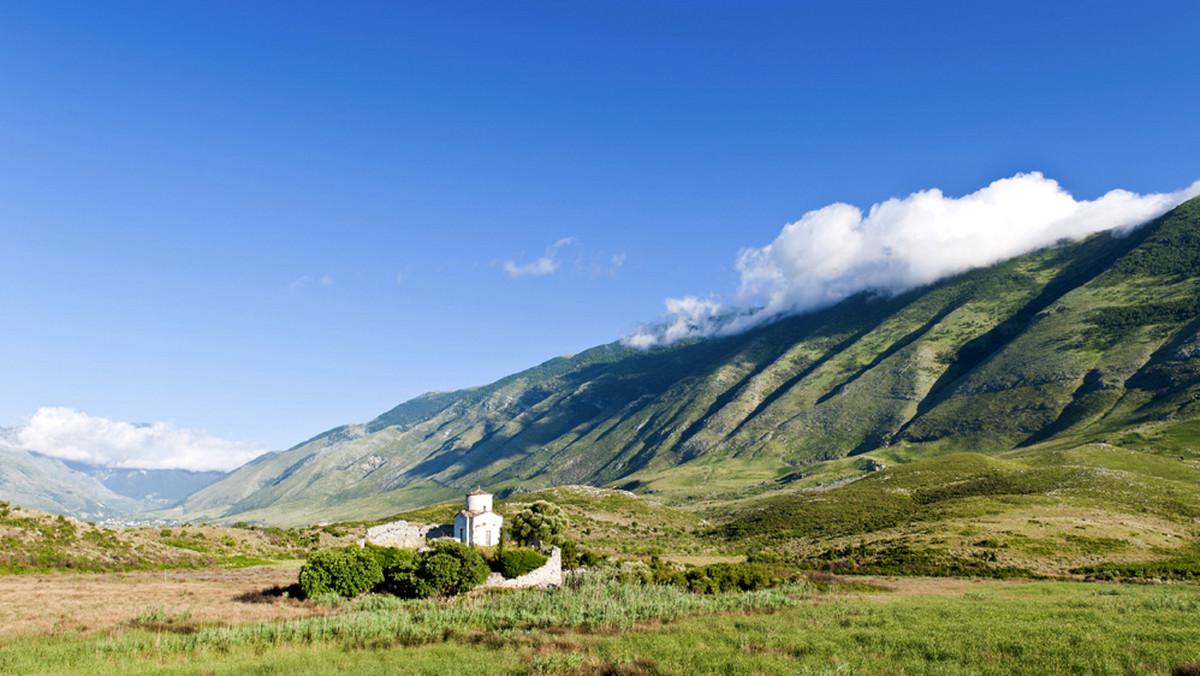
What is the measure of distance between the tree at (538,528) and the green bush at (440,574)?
2787cm

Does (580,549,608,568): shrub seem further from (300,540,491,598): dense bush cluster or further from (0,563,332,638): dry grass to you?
(0,563,332,638): dry grass

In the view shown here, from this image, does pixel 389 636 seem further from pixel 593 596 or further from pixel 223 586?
pixel 223 586

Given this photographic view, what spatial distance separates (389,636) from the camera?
2914cm

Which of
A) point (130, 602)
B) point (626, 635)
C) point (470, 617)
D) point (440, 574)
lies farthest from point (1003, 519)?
point (130, 602)

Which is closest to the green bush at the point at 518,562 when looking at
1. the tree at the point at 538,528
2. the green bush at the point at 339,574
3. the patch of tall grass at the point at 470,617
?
the patch of tall grass at the point at 470,617

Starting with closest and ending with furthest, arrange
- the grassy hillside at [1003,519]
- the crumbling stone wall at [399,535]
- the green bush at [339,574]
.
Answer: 1. the green bush at [339,574]
2. the grassy hillside at [1003,519]
3. the crumbling stone wall at [399,535]

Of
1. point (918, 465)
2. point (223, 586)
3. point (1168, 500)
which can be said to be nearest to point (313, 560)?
point (223, 586)

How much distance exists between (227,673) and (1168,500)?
126 meters

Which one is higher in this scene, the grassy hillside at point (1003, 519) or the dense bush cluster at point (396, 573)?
the dense bush cluster at point (396, 573)

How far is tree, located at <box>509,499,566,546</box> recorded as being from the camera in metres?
76.3

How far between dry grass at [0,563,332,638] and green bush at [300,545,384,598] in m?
1.96

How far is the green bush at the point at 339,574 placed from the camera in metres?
43.7

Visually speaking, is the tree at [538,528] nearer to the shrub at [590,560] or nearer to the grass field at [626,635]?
the shrub at [590,560]

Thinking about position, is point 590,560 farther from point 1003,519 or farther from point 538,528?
point 1003,519
